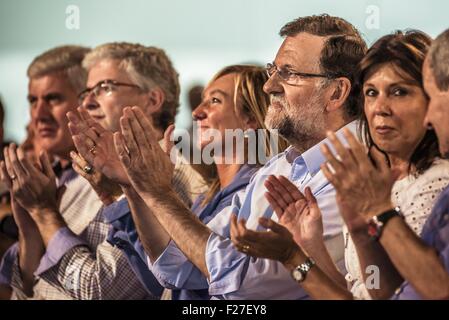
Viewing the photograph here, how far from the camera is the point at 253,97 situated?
3.10 meters

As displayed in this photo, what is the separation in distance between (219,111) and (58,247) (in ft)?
2.45

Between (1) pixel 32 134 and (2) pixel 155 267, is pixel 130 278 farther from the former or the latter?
(1) pixel 32 134

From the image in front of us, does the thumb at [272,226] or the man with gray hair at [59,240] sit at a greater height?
the thumb at [272,226]

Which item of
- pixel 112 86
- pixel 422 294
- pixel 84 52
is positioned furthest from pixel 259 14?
pixel 422 294

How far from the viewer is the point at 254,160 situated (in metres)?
3.08

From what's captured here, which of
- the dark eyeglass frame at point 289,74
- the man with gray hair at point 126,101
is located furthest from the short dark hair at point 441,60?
the man with gray hair at point 126,101

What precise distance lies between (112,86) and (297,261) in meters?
1.63

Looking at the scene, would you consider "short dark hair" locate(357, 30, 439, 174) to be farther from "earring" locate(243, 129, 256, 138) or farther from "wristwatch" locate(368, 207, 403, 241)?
"earring" locate(243, 129, 256, 138)

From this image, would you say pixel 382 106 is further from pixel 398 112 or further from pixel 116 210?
pixel 116 210

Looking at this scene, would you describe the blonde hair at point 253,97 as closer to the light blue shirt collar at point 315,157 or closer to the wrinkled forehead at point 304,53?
the wrinkled forehead at point 304,53

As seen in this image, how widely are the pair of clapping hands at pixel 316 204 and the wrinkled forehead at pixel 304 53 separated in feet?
1.47

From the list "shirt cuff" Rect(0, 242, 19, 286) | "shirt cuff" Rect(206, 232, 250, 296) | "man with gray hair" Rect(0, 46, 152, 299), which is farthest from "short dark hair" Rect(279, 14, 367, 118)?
"shirt cuff" Rect(0, 242, 19, 286)

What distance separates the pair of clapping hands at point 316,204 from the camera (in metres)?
1.92

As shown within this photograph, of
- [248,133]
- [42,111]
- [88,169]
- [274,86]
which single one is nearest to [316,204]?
[274,86]
